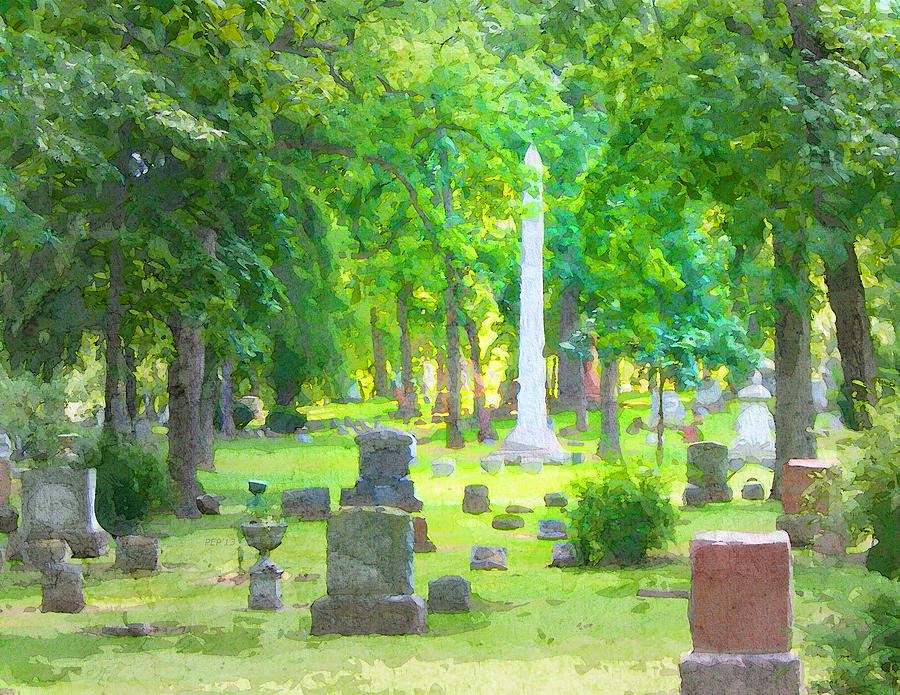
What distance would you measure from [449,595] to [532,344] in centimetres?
2073

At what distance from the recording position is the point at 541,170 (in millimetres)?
34562

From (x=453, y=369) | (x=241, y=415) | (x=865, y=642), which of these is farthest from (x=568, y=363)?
(x=865, y=642)

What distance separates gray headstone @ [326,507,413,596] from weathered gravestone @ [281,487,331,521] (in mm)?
10461

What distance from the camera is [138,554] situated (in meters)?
18.3

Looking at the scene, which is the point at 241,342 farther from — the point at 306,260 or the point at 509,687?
the point at 509,687

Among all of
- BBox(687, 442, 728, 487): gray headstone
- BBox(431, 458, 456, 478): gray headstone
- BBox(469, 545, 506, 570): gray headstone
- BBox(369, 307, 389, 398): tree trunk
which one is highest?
BBox(369, 307, 389, 398): tree trunk

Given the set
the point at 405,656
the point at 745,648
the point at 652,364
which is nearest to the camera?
the point at 745,648

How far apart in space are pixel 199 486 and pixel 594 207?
9.06m

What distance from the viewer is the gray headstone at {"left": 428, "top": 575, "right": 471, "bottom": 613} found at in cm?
1490

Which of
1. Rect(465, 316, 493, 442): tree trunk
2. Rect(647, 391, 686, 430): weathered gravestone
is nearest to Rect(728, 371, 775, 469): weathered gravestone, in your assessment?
Rect(647, 391, 686, 430): weathered gravestone

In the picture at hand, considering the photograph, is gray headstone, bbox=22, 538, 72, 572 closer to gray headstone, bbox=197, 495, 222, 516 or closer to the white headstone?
gray headstone, bbox=197, 495, 222, 516

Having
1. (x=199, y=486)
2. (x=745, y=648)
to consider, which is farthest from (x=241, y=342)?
(x=745, y=648)

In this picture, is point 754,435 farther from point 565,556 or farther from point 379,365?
point 379,365

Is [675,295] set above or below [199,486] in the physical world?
above
